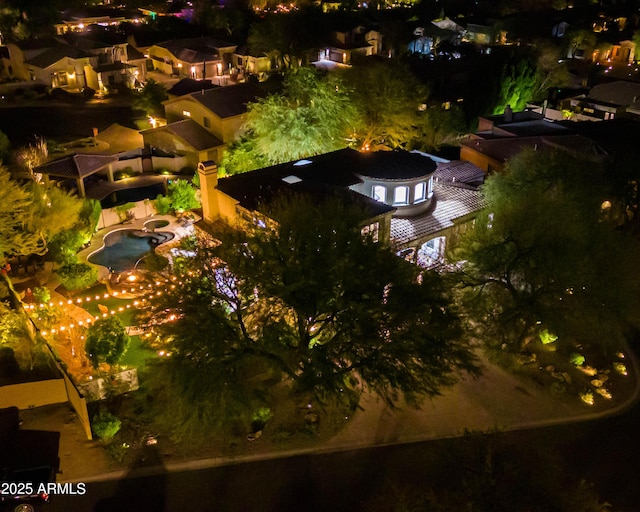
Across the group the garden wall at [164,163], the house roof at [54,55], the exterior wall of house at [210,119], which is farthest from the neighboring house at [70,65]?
the garden wall at [164,163]

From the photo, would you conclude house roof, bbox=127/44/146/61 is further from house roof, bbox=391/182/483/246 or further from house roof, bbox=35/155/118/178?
house roof, bbox=391/182/483/246

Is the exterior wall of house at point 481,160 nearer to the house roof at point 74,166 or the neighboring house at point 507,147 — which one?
the neighboring house at point 507,147

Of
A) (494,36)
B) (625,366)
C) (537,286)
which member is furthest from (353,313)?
(494,36)

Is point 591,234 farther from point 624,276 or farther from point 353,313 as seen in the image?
point 353,313

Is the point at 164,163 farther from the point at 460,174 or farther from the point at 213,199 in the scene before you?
the point at 460,174

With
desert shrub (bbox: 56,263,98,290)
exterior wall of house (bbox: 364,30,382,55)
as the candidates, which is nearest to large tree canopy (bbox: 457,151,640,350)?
desert shrub (bbox: 56,263,98,290)
